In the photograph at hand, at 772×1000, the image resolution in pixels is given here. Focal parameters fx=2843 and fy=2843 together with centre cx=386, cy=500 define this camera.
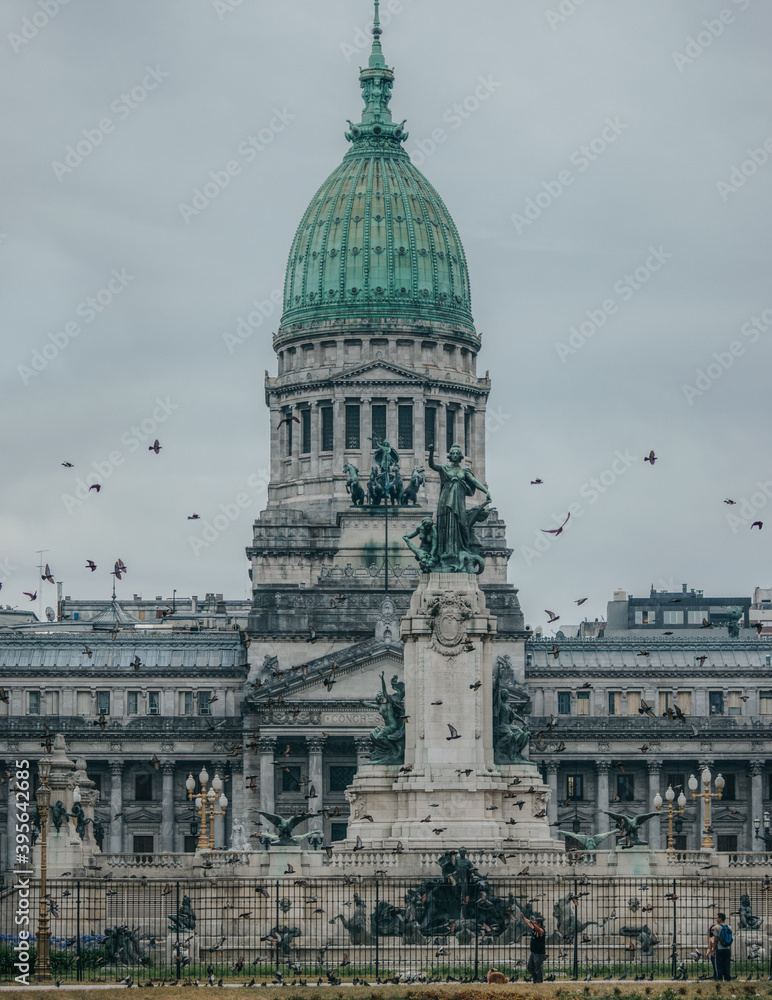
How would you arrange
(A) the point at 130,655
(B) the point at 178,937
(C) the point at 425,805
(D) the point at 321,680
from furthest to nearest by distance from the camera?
(A) the point at 130,655 < (D) the point at 321,680 < (C) the point at 425,805 < (B) the point at 178,937

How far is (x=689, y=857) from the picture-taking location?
118625mm

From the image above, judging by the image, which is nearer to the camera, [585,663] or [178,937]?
[178,937]

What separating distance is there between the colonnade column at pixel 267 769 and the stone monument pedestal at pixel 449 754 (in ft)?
218

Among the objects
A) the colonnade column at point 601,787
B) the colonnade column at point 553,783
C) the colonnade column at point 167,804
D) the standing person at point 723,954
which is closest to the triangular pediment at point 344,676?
the colonnade column at point 167,804

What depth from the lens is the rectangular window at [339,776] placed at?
18325 centimetres

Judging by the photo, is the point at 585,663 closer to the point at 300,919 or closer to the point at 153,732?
the point at 153,732

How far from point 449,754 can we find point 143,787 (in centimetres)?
7837

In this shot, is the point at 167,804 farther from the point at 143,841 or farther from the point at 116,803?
the point at 116,803

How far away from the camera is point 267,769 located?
598 ft

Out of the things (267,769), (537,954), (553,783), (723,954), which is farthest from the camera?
(553,783)

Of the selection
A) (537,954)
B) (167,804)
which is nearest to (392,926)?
(537,954)

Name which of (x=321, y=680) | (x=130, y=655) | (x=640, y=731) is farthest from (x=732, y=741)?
(x=130, y=655)

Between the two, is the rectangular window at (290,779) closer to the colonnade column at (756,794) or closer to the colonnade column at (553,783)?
the colonnade column at (553,783)

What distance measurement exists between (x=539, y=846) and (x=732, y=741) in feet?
262
